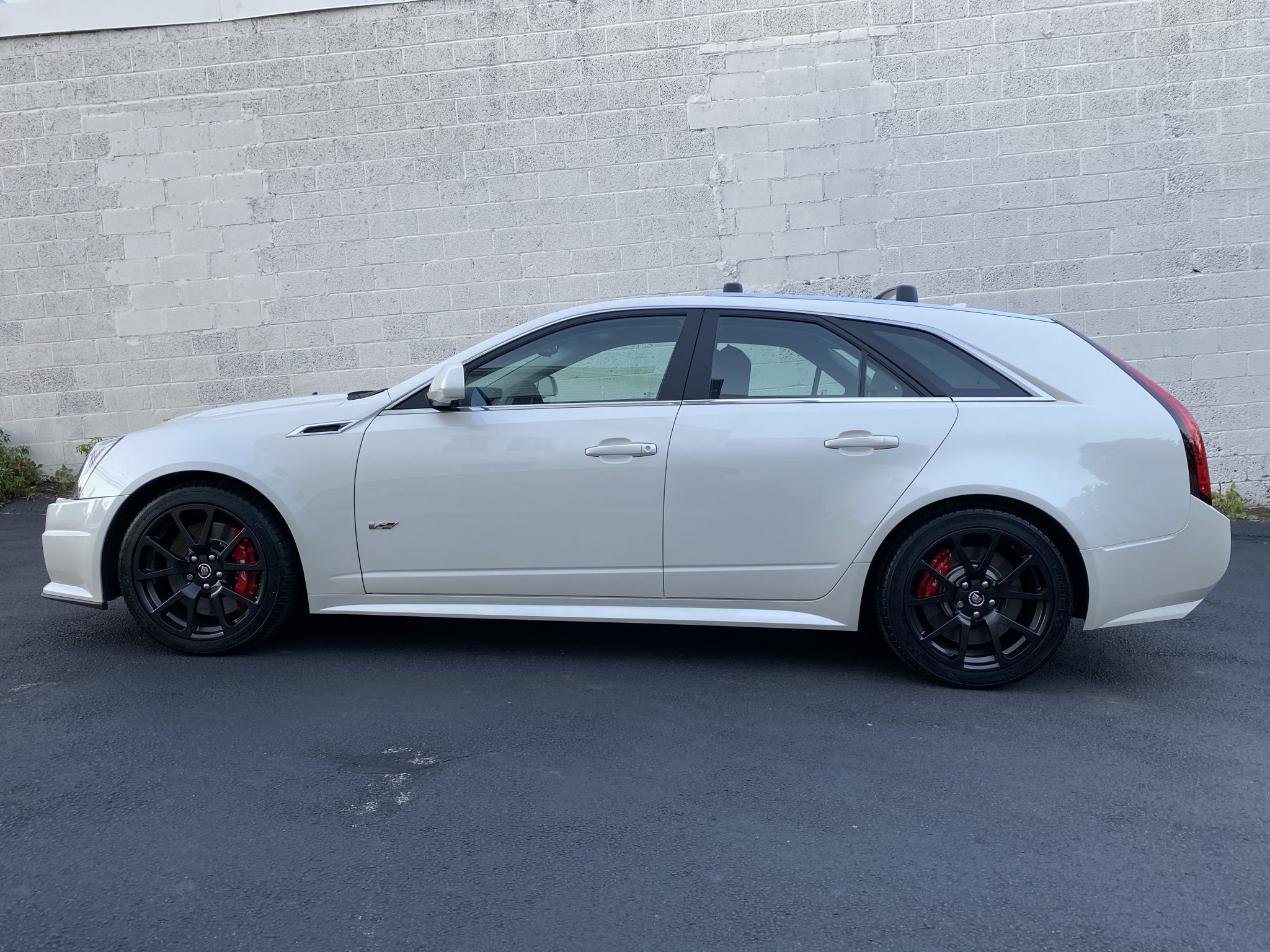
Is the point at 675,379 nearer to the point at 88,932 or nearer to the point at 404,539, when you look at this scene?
the point at 404,539

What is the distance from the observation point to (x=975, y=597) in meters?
4.30

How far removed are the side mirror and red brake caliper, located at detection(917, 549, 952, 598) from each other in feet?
6.61

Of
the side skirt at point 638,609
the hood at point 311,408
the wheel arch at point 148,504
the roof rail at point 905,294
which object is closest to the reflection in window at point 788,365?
the roof rail at point 905,294

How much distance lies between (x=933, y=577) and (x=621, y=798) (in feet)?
5.61

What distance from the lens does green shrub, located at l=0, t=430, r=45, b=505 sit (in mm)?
8641

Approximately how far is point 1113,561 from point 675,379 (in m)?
1.88

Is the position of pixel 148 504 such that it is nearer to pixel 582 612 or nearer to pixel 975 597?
pixel 582 612

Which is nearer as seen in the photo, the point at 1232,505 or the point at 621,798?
the point at 621,798

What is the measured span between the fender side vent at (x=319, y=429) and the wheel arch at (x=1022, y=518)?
2.25 metres

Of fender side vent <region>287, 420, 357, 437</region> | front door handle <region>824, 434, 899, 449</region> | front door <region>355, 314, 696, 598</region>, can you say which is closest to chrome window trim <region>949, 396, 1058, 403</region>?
front door handle <region>824, 434, 899, 449</region>

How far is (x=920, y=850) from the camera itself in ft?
9.75

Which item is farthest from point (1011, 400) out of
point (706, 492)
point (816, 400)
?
point (706, 492)

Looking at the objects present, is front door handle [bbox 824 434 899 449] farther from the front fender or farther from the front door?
the front fender

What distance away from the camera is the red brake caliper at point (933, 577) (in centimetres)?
433
